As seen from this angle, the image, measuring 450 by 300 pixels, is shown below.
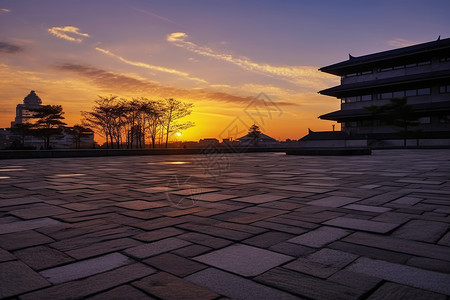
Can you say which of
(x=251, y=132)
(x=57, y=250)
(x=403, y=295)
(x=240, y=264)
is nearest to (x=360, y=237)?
(x=403, y=295)

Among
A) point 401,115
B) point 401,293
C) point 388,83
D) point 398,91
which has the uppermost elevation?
point 388,83

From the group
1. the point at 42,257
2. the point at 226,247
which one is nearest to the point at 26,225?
the point at 42,257

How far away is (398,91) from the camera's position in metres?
37.0

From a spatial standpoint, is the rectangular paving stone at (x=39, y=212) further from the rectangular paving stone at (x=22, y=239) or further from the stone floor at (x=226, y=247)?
the rectangular paving stone at (x=22, y=239)

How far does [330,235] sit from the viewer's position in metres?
2.55

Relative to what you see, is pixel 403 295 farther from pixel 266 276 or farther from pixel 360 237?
pixel 360 237

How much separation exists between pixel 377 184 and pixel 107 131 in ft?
100

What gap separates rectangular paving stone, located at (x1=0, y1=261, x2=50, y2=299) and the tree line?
29.5m

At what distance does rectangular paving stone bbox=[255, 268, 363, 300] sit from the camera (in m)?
1.58

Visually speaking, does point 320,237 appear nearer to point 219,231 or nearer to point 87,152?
point 219,231

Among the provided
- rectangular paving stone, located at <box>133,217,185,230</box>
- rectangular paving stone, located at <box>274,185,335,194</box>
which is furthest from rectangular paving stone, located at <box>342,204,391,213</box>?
rectangular paving stone, located at <box>133,217,185,230</box>

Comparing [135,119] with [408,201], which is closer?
[408,201]

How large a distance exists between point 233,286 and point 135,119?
1238 inches

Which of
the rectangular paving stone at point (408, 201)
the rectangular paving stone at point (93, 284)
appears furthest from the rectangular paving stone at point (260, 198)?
the rectangular paving stone at point (93, 284)
